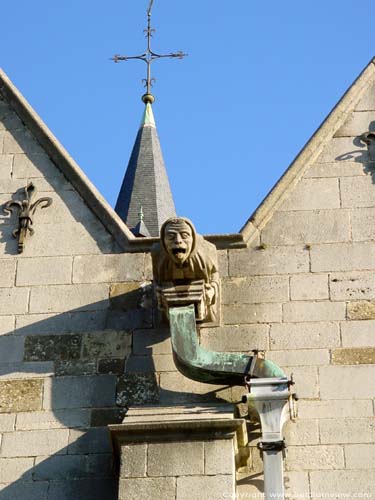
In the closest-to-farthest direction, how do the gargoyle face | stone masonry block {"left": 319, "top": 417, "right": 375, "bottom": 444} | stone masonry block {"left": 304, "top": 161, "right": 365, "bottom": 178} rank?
stone masonry block {"left": 319, "top": 417, "right": 375, "bottom": 444}
the gargoyle face
stone masonry block {"left": 304, "top": 161, "right": 365, "bottom": 178}

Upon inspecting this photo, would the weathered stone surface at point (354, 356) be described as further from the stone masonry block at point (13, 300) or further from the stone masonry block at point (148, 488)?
the stone masonry block at point (13, 300)

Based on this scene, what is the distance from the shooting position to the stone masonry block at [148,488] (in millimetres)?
10057

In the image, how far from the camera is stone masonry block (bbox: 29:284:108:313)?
11.8 metres

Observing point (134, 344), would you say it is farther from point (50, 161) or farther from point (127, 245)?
point (50, 161)

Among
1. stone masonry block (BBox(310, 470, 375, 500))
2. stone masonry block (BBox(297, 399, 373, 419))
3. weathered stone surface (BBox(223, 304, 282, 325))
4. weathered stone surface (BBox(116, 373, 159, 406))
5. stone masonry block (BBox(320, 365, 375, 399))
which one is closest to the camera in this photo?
stone masonry block (BBox(310, 470, 375, 500))

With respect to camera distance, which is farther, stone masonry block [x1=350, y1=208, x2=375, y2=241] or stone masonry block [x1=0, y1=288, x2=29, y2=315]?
stone masonry block [x1=350, y1=208, x2=375, y2=241]

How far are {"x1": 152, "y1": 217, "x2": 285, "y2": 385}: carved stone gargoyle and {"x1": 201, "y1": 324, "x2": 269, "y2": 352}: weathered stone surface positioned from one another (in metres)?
0.07

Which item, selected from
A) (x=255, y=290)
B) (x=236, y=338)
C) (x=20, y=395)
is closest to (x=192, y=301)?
(x=236, y=338)

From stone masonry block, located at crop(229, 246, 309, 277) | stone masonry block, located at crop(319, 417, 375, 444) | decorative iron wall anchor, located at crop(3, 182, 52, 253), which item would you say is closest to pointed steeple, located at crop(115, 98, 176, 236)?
decorative iron wall anchor, located at crop(3, 182, 52, 253)

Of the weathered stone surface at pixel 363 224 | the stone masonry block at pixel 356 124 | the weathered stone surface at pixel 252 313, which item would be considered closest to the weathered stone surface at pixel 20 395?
the weathered stone surface at pixel 252 313

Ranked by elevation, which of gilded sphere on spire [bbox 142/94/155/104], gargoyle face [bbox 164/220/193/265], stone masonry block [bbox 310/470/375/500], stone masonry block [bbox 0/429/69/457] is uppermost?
gilded sphere on spire [bbox 142/94/155/104]

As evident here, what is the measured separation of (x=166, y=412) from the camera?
10.5 meters

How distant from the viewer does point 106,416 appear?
36.4 feet

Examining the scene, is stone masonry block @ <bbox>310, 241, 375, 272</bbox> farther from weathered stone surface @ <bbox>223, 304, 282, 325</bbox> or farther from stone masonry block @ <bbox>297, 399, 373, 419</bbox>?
stone masonry block @ <bbox>297, 399, 373, 419</bbox>
